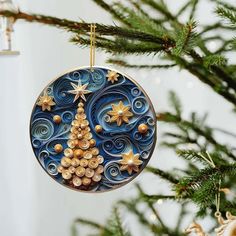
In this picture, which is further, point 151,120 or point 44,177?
point 44,177

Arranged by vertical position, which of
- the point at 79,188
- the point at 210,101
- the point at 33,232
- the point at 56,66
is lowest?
the point at 33,232

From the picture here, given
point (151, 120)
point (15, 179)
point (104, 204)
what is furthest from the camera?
point (104, 204)

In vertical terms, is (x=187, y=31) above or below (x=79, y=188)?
above

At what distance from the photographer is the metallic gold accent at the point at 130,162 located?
0.69 meters

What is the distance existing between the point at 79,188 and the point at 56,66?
844 mm

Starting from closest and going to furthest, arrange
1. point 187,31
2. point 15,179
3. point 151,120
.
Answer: point 187,31
point 151,120
point 15,179

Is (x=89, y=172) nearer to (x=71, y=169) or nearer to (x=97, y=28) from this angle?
(x=71, y=169)

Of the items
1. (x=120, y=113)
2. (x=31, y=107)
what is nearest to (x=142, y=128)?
(x=120, y=113)

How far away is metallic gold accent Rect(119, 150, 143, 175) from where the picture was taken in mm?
686

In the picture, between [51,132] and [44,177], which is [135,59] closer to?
[44,177]

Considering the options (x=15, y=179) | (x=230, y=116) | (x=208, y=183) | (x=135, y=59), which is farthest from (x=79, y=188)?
(x=135, y=59)

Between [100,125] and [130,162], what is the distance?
2.9 inches

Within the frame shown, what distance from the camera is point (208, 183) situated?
52 cm

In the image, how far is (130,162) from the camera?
685 mm
